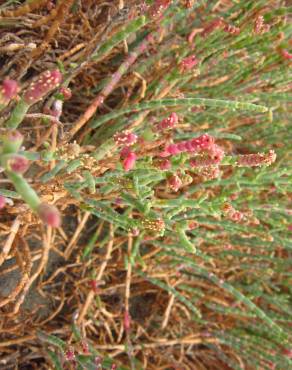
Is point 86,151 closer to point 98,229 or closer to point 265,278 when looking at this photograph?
point 98,229

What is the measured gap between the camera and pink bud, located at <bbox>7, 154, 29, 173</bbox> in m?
0.48

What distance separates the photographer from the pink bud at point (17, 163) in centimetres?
48

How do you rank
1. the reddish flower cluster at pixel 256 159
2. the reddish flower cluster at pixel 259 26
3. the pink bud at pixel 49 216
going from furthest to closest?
the reddish flower cluster at pixel 259 26, the reddish flower cluster at pixel 256 159, the pink bud at pixel 49 216

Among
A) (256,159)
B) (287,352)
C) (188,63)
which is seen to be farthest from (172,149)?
(287,352)

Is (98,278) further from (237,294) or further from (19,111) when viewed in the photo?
(19,111)

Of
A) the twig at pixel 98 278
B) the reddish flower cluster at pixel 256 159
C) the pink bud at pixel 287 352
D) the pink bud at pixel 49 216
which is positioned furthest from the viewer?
the pink bud at pixel 287 352

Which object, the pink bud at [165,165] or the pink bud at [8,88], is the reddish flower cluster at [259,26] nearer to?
the pink bud at [165,165]

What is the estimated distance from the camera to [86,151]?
1088 millimetres

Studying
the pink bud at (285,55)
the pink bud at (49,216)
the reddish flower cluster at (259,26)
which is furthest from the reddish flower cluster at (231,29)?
the pink bud at (49,216)

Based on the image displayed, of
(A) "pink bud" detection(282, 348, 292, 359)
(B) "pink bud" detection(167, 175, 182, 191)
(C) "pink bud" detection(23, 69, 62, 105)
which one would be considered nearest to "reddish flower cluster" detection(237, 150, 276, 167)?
(B) "pink bud" detection(167, 175, 182, 191)

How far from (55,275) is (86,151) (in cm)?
35

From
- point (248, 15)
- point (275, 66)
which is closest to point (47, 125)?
point (248, 15)

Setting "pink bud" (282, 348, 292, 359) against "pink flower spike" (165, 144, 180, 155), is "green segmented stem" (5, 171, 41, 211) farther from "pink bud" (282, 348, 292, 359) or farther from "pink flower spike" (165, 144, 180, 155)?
"pink bud" (282, 348, 292, 359)

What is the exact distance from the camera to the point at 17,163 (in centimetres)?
48
